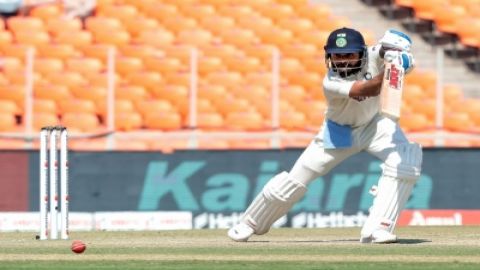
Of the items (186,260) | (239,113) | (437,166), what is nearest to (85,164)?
(239,113)

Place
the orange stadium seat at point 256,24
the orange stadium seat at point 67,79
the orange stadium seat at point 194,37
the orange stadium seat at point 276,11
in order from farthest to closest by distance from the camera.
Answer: the orange stadium seat at point 276,11 → the orange stadium seat at point 256,24 → the orange stadium seat at point 194,37 → the orange stadium seat at point 67,79

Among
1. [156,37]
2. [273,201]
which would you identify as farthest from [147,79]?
[273,201]

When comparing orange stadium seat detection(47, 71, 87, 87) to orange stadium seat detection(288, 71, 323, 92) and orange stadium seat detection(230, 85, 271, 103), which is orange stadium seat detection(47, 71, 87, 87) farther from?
orange stadium seat detection(288, 71, 323, 92)

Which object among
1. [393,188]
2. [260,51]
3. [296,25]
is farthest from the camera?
[296,25]

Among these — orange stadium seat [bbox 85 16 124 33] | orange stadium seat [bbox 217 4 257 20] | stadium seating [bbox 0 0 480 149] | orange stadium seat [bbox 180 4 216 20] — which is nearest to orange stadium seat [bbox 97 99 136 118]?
stadium seating [bbox 0 0 480 149]

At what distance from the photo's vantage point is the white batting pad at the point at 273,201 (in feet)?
33.7

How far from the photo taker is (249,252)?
9.20 meters

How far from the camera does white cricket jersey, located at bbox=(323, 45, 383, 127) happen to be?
32.7 ft

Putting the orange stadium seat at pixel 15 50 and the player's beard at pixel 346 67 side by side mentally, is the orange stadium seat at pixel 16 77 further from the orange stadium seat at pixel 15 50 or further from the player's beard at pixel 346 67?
the player's beard at pixel 346 67

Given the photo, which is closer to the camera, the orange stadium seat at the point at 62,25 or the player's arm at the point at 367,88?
the player's arm at the point at 367,88

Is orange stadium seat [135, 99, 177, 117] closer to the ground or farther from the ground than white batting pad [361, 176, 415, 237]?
farther from the ground

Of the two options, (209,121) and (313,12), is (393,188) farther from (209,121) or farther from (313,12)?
(313,12)

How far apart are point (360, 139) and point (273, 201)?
30.1 inches

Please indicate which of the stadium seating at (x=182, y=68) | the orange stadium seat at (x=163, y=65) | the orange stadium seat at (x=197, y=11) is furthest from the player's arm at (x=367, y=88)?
the orange stadium seat at (x=197, y=11)
